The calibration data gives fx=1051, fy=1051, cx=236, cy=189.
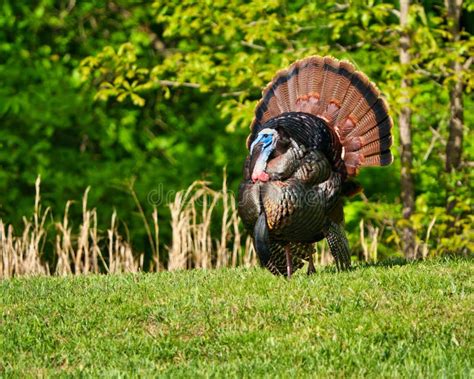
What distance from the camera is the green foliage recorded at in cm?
1051

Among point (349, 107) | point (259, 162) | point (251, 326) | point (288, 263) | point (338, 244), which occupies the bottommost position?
point (251, 326)

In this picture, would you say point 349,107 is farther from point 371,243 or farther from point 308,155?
point 371,243

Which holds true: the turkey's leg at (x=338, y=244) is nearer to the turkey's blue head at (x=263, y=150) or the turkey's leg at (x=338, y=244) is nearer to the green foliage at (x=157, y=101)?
the turkey's blue head at (x=263, y=150)

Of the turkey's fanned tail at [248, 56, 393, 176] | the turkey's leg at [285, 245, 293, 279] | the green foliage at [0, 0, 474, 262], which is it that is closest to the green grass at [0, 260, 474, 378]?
the turkey's leg at [285, 245, 293, 279]

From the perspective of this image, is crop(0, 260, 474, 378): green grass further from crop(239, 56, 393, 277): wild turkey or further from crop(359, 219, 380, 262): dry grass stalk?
crop(359, 219, 380, 262): dry grass stalk

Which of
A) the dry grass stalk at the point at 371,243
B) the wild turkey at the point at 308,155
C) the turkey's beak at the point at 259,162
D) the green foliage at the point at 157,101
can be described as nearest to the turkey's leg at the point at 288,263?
the wild turkey at the point at 308,155

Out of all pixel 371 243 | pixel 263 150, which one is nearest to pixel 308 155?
pixel 263 150

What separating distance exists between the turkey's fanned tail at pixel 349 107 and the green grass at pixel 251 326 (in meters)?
0.94

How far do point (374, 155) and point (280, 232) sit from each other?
124 cm

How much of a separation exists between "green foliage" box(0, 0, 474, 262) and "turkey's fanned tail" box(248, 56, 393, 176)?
2.51 meters

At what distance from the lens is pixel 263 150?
6914 millimetres

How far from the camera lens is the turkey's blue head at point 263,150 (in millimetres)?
6852

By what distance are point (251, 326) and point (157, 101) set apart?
622 cm

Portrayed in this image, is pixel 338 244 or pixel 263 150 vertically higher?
pixel 263 150
